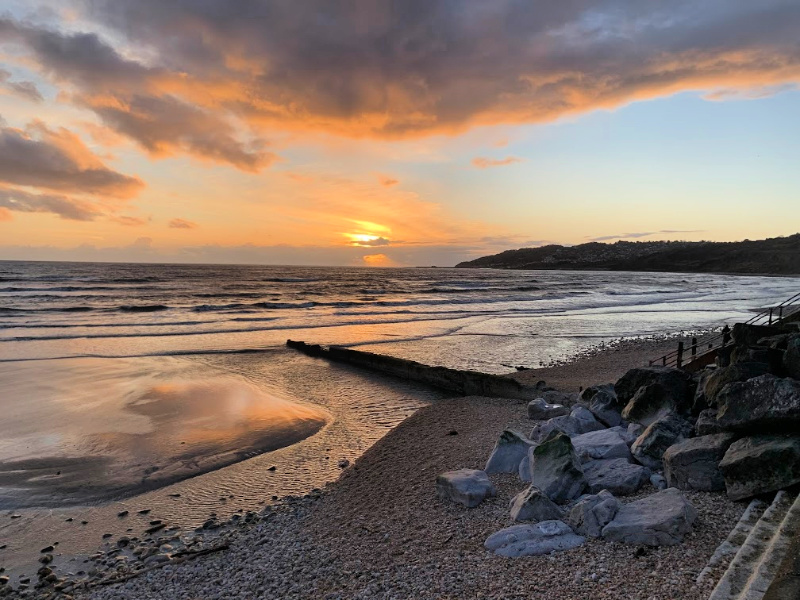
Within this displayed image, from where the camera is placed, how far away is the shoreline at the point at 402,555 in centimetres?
388

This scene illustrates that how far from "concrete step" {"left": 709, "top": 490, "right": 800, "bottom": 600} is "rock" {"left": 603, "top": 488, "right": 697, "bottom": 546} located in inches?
18.2

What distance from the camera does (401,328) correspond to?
2722 cm

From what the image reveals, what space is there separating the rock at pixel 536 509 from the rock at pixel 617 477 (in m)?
0.72

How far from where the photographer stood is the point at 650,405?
7.02 meters

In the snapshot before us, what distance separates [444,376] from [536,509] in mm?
8178

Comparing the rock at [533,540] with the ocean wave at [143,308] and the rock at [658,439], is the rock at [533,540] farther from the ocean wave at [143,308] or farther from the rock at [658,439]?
the ocean wave at [143,308]

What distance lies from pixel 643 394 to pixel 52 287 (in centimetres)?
6317

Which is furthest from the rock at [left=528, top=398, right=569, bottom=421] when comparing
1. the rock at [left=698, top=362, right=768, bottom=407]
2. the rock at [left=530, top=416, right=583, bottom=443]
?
the rock at [left=698, top=362, right=768, bottom=407]

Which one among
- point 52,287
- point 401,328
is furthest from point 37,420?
point 52,287

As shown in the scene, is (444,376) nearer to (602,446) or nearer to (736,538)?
(602,446)

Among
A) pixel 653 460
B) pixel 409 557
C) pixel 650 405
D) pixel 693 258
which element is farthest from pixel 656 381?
pixel 693 258

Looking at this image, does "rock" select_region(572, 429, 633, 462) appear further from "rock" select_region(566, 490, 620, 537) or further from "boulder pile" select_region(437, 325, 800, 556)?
"rock" select_region(566, 490, 620, 537)

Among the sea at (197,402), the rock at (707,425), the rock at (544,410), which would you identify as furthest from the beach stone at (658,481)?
the sea at (197,402)

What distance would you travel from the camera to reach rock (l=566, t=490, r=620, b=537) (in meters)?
4.45
